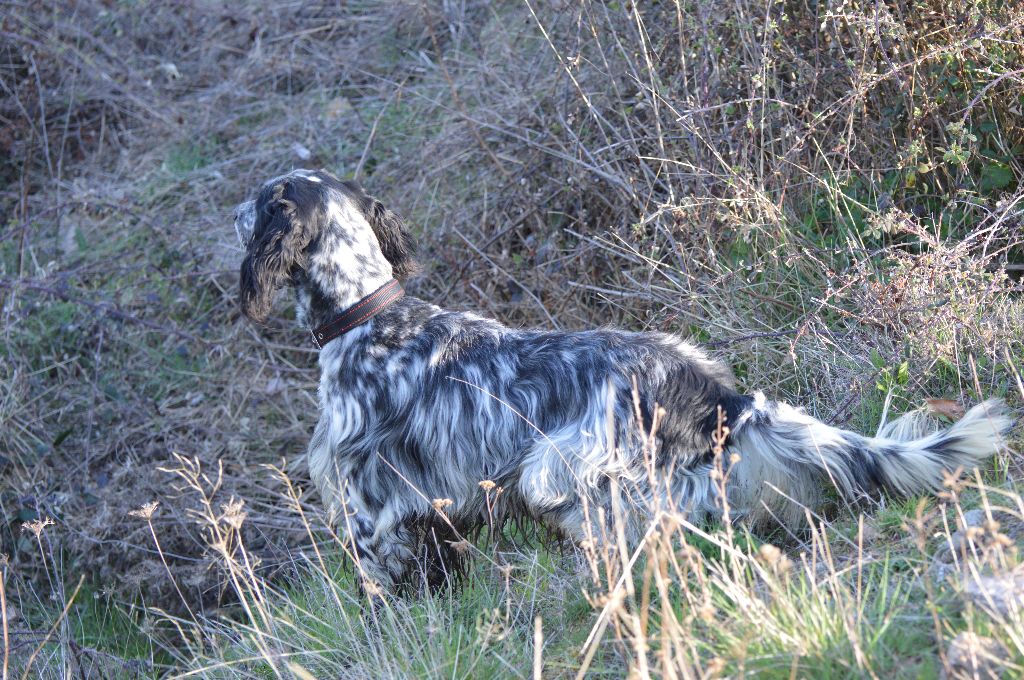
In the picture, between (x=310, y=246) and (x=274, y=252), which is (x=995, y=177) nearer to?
(x=310, y=246)

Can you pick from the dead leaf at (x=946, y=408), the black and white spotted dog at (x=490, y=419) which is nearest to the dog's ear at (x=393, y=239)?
the black and white spotted dog at (x=490, y=419)

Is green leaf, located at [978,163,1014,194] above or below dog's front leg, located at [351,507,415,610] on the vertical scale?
below

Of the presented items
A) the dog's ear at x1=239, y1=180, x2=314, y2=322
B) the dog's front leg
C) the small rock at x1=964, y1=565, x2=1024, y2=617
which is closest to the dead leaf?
the small rock at x1=964, y1=565, x2=1024, y2=617

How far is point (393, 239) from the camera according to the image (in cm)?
431

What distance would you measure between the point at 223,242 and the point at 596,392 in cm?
437

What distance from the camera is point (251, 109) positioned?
8.45 meters

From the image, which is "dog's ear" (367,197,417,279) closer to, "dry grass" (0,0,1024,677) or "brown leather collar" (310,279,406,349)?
"brown leather collar" (310,279,406,349)

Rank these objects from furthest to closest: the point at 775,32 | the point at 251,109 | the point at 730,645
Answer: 1. the point at 251,109
2. the point at 775,32
3. the point at 730,645

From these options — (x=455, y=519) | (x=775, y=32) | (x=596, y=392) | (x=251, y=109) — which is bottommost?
(x=455, y=519)

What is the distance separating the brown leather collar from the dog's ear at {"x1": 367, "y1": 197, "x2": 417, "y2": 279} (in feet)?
1.15

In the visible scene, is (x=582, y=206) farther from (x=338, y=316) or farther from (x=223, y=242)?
(x=223, y=242)

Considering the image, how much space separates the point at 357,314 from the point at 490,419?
2.16ft

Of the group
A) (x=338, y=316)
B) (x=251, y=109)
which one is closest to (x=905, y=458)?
(x=338, y=316)

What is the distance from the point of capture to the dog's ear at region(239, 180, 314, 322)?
12.8 ft
